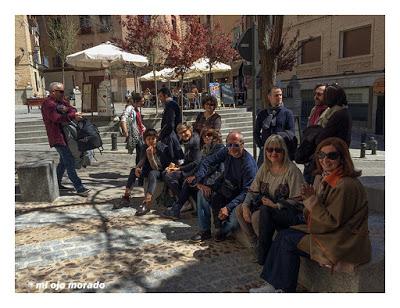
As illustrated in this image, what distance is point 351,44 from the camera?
1834 cm

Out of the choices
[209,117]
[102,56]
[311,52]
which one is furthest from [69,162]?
[311,52]

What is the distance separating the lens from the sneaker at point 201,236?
168 inches

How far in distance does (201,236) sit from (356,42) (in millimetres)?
17437

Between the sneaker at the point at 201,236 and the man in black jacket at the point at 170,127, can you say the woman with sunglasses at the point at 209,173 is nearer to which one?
the man in black jacket at the point at 170,127

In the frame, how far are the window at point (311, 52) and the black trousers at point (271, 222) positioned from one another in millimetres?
19138

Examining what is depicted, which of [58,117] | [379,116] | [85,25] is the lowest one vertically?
[379,116]

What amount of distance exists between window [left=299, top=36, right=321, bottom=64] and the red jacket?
17676mm

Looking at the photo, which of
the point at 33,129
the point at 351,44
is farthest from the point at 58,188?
the point at 351,44

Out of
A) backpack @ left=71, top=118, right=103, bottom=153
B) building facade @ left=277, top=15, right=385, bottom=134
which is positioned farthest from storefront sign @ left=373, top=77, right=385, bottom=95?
backpack @ left=71, top=118, right=103, bottom=153

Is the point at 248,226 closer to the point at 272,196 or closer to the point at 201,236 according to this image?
the point at 272,196

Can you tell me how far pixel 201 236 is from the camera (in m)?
4.27

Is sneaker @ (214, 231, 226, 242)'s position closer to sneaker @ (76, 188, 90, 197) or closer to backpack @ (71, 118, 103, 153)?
sneaker @ (76, 188, 90, 197)

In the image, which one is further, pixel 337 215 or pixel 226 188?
pixel 226 188

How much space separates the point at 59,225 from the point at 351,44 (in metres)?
18.4
